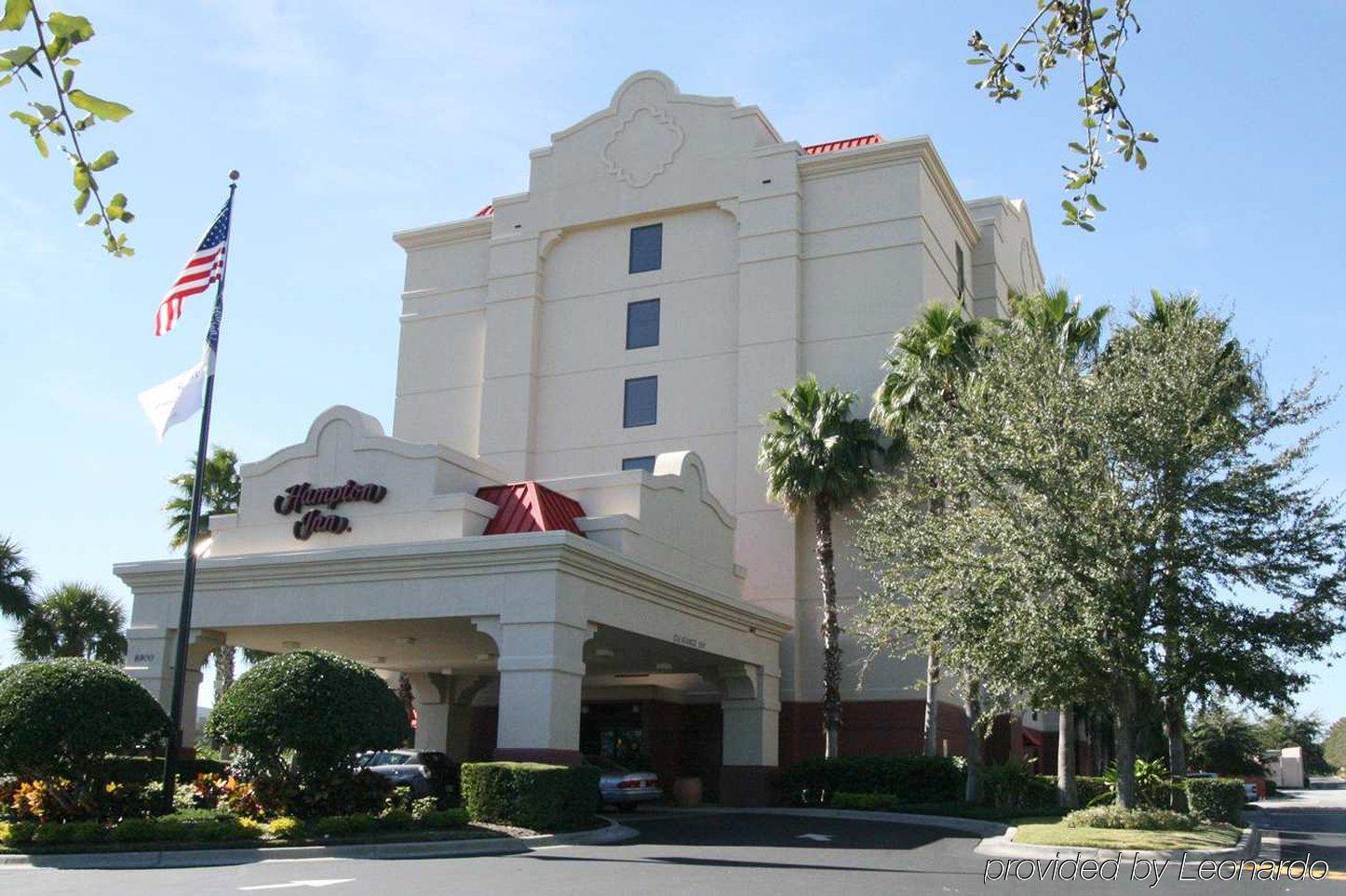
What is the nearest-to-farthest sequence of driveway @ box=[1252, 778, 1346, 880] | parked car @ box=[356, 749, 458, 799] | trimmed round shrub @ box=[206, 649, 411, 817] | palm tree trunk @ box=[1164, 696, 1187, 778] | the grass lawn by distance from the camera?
the grass lawn
trimmed round shrub @ box=[206, 649, 411, 817]
driveway @ box=[1252, 778, 1346, 880]
palm tree trunk @ box=[1164, 696, 1187, 778]
parked car @ box=[356, 749, 458, 799]

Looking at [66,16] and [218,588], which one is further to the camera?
[218,588]

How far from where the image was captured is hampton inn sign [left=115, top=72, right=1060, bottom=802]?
25891 millimetres

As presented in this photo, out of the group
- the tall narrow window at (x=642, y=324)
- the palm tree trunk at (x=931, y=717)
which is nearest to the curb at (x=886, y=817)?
the palm tree trunk at (x=931, y=717)

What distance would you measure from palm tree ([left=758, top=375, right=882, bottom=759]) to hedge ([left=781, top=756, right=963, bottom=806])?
130 cm

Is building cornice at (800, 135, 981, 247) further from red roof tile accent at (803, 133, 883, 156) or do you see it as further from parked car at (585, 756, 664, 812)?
parked car at (585, 756, 664, 812)

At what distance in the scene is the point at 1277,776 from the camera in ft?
312

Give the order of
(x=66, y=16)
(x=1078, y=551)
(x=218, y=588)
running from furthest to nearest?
(x=218, y=588) < (x=1078, y=551) < (x=66, y=16)

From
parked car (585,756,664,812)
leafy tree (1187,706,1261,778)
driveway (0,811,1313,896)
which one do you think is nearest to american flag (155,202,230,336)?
driveway (0,811,1313,896)

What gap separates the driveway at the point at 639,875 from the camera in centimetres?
1394

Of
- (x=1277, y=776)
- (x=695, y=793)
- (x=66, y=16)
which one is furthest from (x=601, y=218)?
(x=1277, y=776)

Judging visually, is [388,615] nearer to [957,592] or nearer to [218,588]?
[218,588]

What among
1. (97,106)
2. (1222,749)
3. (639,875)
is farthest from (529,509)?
(1222,749)

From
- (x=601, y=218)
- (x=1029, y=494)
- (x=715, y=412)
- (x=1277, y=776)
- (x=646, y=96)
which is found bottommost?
(x=1277, y=776)

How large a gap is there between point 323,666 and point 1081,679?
13211 millimetres
